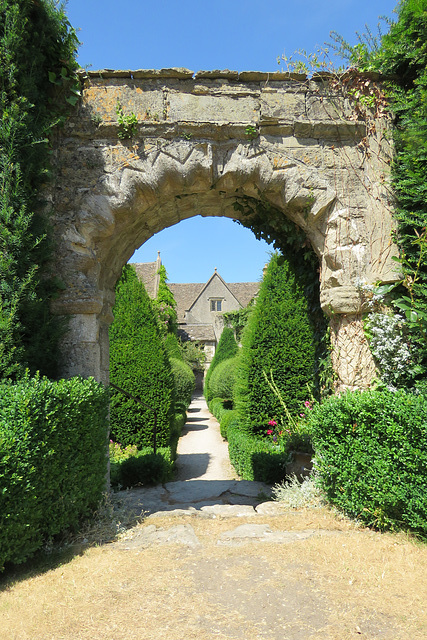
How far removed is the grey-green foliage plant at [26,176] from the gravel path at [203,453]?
530cm

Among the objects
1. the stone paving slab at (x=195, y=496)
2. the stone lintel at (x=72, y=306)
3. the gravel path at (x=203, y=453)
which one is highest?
the stone lintel at (x=72, y=306)

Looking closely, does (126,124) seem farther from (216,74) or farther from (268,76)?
(268,76)

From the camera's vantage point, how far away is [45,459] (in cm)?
297

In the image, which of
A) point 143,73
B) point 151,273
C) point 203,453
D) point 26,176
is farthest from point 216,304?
point 26,176

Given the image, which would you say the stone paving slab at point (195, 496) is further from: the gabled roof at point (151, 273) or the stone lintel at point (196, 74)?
the gabled roof at point (151, 273)

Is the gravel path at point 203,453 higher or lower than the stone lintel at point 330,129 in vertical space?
lower

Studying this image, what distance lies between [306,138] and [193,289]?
27687 millimetres

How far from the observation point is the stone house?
25.2 m

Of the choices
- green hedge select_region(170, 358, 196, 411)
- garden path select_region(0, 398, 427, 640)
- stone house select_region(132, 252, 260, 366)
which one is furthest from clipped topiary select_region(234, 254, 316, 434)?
stone house select_region(132, 252, 260, 366)

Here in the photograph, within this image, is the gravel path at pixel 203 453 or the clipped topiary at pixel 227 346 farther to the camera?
the clipped topiary at pixel 227 346

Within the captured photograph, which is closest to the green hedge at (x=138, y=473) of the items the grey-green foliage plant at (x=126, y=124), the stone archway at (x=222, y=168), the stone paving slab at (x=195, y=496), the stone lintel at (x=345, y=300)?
the stone paving slab at (x=195, y=496)

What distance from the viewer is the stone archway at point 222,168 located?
12.9ft

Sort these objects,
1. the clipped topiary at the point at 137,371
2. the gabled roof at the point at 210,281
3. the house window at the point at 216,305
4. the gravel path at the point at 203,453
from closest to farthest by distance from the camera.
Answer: the clipped topiary at the point at 137,371 → the gravel path at the point at 203,453 → the house window at the point at 216,305 → the gabled roof at the point at 210,281

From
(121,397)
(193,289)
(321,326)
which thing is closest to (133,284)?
(121,397)
